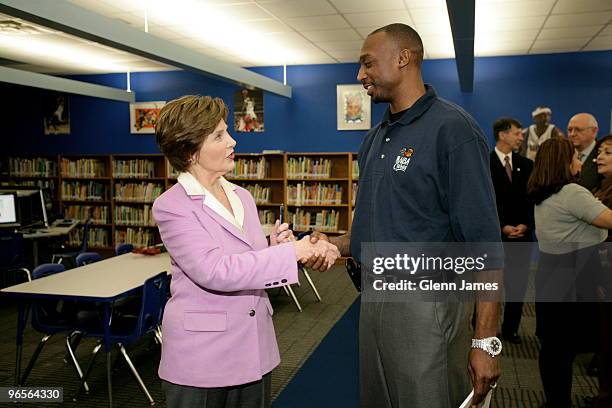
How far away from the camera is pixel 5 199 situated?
6.25m

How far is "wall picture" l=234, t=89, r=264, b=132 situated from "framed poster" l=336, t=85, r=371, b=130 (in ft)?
4.36

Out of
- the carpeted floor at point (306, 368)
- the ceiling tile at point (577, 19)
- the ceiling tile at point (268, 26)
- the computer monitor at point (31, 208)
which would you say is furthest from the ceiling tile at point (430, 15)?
the computer monitor at point (31, 208)

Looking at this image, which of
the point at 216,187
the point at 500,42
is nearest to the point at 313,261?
the point at 216,187

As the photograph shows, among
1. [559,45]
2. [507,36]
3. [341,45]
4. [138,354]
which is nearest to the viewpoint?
[138,354]

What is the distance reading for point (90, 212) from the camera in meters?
9.49

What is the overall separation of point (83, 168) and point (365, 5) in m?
6.40

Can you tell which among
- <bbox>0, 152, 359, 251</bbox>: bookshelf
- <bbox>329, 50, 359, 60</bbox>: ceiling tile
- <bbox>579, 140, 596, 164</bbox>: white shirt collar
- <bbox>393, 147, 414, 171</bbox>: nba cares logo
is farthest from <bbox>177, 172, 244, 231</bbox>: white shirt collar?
<bbox>0, 152, 359, 251</bbox>: bookshelf

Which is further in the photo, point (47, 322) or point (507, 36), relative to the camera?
point (507, 36)

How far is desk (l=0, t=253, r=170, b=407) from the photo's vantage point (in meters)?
3.17

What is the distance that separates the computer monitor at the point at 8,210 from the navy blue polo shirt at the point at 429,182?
A: 578 centimetres

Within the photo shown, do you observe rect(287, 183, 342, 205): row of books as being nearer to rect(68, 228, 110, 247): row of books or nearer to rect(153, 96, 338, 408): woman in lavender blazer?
rect(68, 228, 110, 247): row of books

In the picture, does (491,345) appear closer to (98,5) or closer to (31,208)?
(98,5)

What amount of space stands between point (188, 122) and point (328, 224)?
22.3 feet

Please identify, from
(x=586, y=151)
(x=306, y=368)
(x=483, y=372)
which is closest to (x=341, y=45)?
(x=586, y=151)
